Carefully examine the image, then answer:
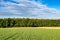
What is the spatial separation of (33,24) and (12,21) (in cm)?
615

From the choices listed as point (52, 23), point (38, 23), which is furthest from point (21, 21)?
point (52, 23)

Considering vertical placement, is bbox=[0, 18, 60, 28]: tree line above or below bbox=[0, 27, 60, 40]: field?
below

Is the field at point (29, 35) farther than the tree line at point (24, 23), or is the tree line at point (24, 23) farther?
the tree line at point (24, 23)

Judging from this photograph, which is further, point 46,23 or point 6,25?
point 46,23

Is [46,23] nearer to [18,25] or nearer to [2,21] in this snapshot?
[18,25]

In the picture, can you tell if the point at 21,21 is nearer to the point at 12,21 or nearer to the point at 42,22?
the point at 12,21

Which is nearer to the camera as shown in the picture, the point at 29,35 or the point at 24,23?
the point at 29,35

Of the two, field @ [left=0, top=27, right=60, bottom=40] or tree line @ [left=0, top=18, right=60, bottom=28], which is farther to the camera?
tree line @ [left=0, top=18, right=60, bottom=28]

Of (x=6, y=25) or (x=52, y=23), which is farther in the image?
(x=52, y=23)

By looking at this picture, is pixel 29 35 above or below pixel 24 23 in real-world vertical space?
above

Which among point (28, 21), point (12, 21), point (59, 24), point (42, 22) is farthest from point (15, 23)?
point (59, 24)

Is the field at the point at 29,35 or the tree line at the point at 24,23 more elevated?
the field at the point at 29,35

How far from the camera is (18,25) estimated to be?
157 feet

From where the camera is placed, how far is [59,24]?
50.6 m
